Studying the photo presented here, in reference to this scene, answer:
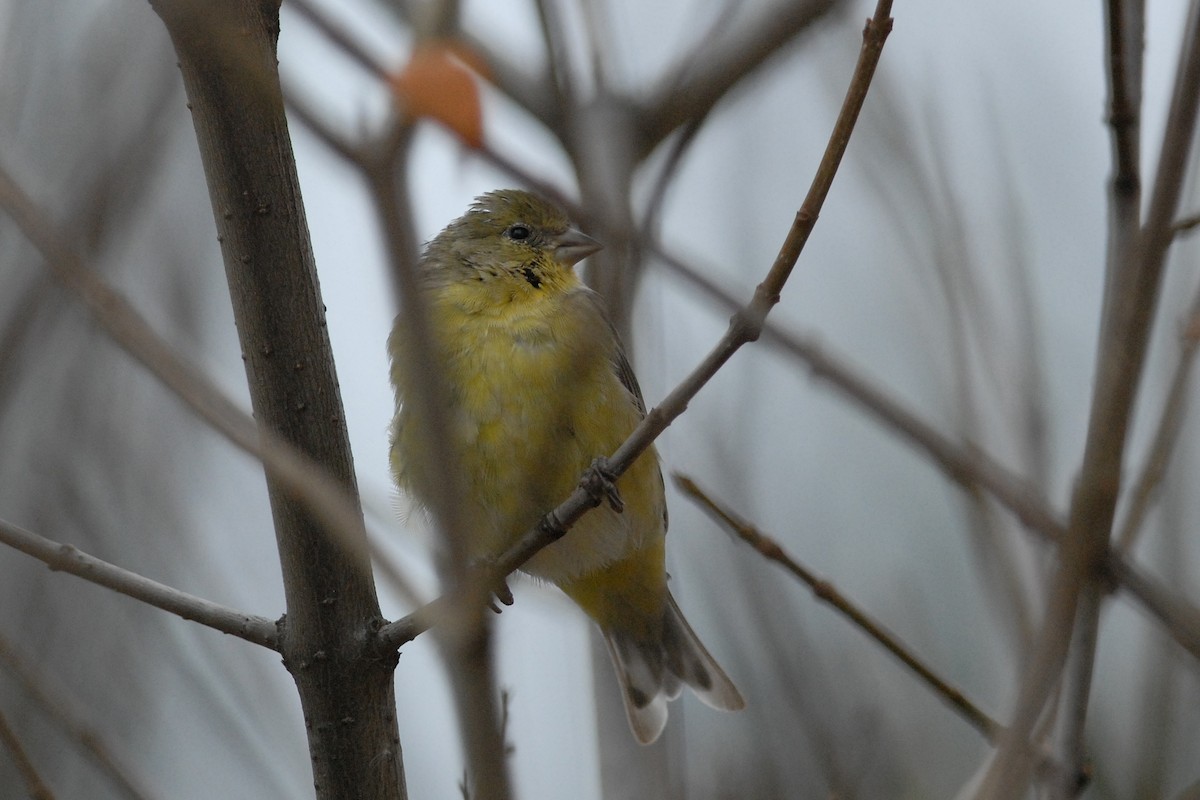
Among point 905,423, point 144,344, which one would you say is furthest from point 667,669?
point 144,344

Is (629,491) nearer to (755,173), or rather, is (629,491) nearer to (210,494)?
(755,173)

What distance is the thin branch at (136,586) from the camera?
2.55 metres

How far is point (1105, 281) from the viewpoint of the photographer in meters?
2.16

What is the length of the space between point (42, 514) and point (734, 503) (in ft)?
9.02

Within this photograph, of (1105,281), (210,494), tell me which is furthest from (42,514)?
(1105,281)

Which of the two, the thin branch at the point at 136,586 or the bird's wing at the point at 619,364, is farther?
the bird's wing at the point at 619,364

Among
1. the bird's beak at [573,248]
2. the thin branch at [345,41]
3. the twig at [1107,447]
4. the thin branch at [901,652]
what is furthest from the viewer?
the bird's beak at [573,248]

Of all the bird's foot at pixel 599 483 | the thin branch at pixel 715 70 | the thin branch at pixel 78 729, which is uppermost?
the thin branch at pixel 715 70

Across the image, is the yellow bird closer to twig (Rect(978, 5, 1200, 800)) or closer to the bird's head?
the bird's head

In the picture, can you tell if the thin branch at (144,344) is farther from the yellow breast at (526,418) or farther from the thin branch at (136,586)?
the yellow breast at (526,418)

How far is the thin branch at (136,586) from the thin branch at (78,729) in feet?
0.72

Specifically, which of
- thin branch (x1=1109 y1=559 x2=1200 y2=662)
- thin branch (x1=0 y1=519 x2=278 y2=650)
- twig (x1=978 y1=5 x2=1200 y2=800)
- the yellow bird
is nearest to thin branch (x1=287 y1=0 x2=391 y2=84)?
twig (x1=978 y1=5 x2=1200 y2=800)

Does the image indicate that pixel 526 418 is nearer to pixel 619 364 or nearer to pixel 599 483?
pixel 619 364

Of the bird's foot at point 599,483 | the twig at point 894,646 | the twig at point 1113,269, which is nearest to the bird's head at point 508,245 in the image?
the bird's foot at point 599,483
